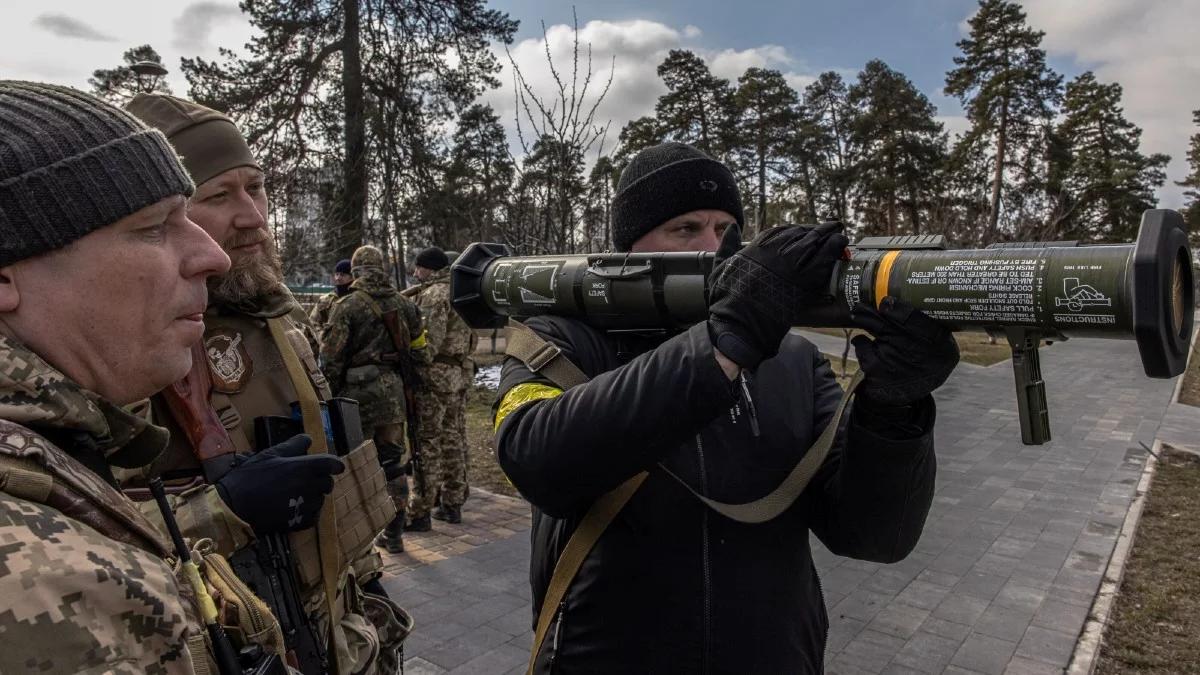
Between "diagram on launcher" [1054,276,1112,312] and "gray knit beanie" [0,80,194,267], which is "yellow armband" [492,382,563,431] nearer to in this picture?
"gray knit beanie" [0,80,194,267]

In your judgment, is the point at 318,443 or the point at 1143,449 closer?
the point at 318,443

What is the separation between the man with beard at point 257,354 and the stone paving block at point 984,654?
3.10m

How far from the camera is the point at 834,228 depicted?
56.6 inches

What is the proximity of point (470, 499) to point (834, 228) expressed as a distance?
19.5 feet

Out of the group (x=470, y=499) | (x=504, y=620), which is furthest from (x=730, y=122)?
(x=504, y=620)

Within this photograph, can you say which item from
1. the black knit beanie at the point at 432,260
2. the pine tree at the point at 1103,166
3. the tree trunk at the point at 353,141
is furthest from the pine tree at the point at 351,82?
the pine tree at the point at 1103,166

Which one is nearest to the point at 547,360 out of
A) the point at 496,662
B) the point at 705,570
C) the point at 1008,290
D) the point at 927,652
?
the point at 705,570

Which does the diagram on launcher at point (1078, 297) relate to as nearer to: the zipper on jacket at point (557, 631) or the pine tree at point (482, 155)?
the zipper on jacket at point (557, 631)

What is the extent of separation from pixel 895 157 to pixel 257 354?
3830 centimetres

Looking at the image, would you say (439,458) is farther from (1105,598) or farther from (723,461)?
(1105,598)

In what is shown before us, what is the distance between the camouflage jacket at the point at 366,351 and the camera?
5.43 meters

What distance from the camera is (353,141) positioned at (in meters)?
13.8

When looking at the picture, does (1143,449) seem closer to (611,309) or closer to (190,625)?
(611,309)

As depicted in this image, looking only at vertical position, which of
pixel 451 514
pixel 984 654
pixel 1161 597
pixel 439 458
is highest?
pixel 439 458
